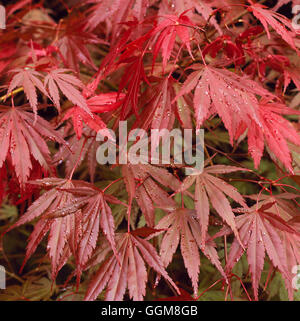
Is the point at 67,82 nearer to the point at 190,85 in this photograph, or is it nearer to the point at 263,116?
the point at 190,85

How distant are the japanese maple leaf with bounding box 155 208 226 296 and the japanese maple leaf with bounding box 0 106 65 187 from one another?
0.96 feet

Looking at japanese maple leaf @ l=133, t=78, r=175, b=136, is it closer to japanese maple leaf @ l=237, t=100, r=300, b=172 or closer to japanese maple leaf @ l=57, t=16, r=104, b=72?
japanese maple leaf @ l=237, t=100, r=300, b=172

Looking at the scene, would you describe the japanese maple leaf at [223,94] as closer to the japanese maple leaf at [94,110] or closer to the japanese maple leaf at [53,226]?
the japanese maple leaf at [94,110]

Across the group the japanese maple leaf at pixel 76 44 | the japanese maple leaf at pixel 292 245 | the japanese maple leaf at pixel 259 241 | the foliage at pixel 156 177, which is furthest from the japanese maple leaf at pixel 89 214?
the japanese maple leaf at pixel 76 44

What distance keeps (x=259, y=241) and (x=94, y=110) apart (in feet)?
1.51

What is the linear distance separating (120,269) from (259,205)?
1.11 feet

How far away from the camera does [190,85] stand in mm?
631

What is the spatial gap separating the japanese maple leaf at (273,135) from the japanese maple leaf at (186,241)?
19 centimetres

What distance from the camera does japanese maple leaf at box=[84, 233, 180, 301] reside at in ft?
2.06

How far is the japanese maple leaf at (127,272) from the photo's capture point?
626 millimetres

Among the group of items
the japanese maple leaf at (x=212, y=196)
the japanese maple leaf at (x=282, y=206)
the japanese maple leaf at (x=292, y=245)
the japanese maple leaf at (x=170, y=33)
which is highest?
the japanese maple leaf at (x=170, y=33)

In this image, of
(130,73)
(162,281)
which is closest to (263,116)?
(130,73)

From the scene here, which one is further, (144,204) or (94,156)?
(94,156)

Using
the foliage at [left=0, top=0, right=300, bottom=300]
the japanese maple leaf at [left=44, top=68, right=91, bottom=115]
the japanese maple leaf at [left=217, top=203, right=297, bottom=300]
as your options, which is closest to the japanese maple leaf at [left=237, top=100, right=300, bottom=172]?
the foliage at [left=0, top=0, right=300, bottom=300]
